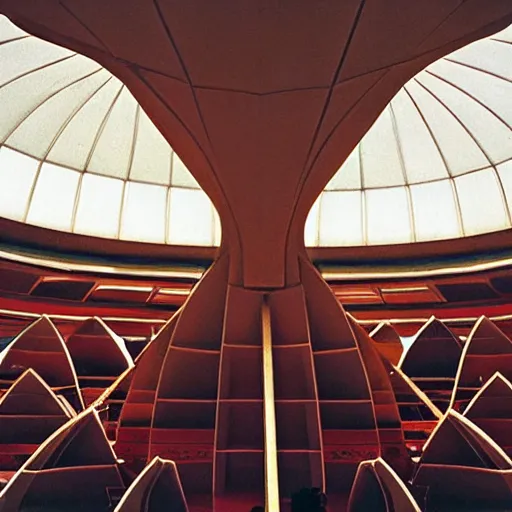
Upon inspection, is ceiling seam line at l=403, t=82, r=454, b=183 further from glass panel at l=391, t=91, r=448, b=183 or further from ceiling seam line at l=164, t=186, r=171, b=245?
ceiling seam line at l=164, t=186, r=171, b=245

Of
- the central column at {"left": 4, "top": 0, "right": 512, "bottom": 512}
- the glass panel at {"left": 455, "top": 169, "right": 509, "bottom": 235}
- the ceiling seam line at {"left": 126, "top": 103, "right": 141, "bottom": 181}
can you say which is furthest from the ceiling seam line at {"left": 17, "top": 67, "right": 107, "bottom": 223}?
the glass panel at {"left": 455, "top": 169, "right": 509, "bottom": 235}

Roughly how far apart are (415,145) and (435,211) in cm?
260

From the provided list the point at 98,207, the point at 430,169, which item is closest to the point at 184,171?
the point at 98,207

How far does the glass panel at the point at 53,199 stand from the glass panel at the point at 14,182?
35cm

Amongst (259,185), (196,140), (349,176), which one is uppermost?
(349,176)

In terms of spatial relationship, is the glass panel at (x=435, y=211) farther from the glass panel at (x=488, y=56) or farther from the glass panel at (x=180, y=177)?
the glass panel at (x=180, y=177)

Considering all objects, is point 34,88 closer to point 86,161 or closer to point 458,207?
point 86,161

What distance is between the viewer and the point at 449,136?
21.3 metres

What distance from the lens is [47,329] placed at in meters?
15.1

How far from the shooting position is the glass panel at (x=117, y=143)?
21.1m

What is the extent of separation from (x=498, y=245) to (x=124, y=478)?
15.4 m

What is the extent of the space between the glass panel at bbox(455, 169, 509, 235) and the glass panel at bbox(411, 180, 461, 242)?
1.23 ft

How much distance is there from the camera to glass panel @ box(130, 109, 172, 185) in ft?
71.1

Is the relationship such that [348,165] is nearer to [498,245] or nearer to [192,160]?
[498,245]
